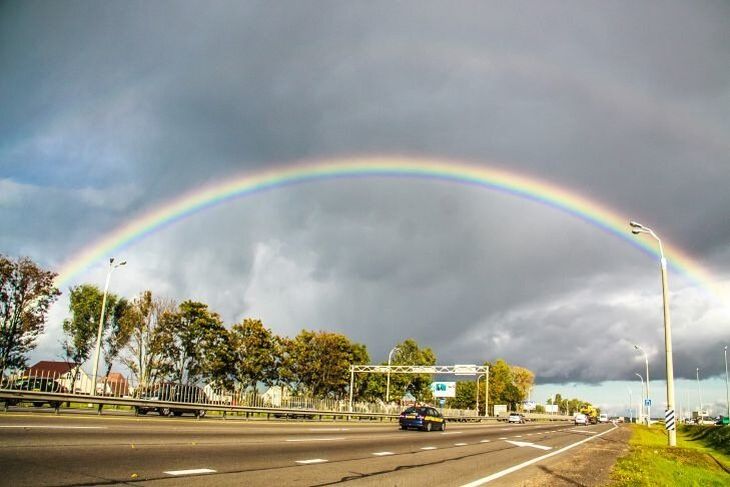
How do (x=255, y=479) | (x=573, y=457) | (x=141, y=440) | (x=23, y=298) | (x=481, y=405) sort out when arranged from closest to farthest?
(x=255, y=479) → (x=141, y=440) → (x=573, y=457) → (x=23, y=298) → (x=481, y=405)

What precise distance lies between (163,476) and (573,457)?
16.4m

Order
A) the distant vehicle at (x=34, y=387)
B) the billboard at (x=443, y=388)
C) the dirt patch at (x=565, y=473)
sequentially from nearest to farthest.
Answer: the dirt patch at (x=565, y=473), the distant vehicle at (x=34, y=387), the billboard at (x=443, y=388)

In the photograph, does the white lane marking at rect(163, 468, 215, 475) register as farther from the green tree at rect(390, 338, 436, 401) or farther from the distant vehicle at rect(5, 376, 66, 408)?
the green tree at rect(390, 338, 436, 401)

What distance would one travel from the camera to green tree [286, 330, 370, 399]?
71938 mm

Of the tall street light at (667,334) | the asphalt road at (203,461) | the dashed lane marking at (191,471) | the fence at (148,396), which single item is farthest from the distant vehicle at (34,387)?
the tall street light at (667,334)

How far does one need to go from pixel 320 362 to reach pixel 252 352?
451 inches

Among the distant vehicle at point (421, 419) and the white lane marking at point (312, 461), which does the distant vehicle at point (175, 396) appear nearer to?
the distant vehicle at point (421, 419)

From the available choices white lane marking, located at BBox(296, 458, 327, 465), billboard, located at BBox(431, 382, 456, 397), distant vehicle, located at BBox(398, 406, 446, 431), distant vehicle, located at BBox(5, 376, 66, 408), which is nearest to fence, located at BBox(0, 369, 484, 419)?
distant vehicle, located at BBox(5, 376, 66, 408)

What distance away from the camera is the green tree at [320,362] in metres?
71.9

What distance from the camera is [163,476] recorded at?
8672 millimetres

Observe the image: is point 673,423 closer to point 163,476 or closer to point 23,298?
point 163,476

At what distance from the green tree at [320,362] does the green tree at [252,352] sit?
4179 mm

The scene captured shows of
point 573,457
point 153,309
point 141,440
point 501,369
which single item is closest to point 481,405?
point 501,369

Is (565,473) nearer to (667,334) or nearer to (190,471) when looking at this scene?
(190,471)
